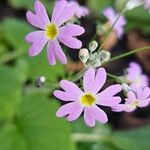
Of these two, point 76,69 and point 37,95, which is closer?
point 37,95

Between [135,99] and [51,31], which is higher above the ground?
[51,31]

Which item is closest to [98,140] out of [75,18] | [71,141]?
[71,141]

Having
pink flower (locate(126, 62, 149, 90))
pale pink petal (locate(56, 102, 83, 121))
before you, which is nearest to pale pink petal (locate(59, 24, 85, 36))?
pale pink petal (locate(56, 102, 83, 121))

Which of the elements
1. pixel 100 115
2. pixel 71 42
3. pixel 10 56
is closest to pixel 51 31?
pixel 71 42

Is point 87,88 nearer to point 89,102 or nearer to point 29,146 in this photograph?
point 89,102

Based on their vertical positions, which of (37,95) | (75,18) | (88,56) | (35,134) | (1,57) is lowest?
(88,56)

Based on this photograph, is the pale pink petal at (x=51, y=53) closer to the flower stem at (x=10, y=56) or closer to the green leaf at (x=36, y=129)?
the green leaf at (x=36, y=129)

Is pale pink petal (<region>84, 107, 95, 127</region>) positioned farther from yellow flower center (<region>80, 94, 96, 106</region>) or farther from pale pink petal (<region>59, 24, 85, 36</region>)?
pale pink petal (<region>59, 24, 85, 36</region>)

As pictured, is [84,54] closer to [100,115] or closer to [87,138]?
[100,115]
